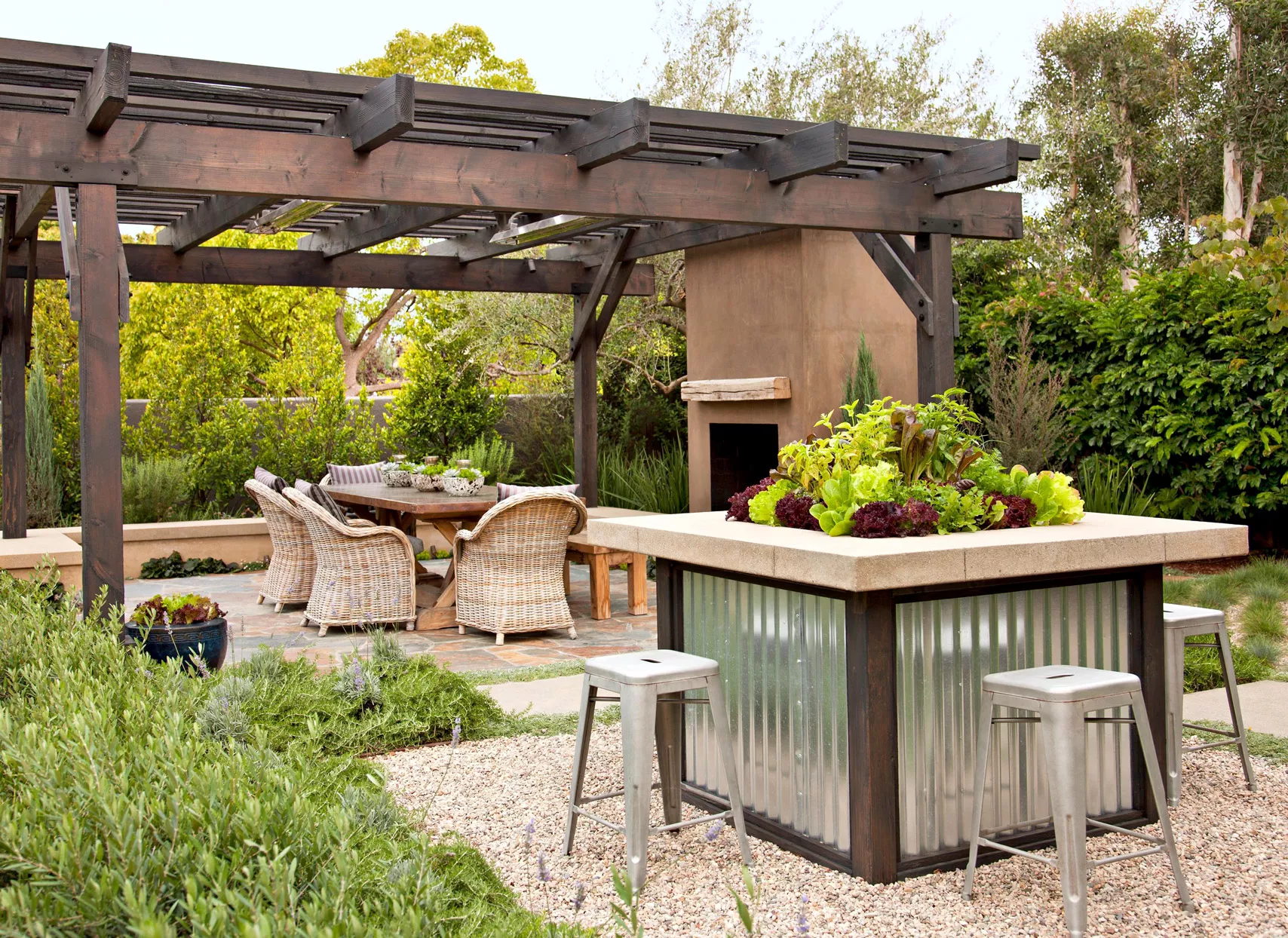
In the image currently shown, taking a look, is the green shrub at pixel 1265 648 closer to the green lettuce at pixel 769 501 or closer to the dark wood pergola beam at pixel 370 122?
the green lettuce at pixel 769 501

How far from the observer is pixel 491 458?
12.6 m

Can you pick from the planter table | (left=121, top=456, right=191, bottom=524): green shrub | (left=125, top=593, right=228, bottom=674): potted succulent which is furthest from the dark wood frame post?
(left=121, top=456, right=191, bottom=524): green shrub

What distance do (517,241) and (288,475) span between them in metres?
4.57

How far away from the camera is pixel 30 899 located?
5.77 ft

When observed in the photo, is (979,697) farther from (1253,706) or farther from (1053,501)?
(1253,706)

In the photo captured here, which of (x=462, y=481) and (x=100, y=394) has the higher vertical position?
(x=100, y=394)

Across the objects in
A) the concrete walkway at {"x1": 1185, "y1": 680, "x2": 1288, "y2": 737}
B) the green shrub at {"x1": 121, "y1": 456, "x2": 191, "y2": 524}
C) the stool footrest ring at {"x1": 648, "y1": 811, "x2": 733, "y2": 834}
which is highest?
the green shrub at {"x1": 121, "y1": 456, "x2": 191, "y2": 524}

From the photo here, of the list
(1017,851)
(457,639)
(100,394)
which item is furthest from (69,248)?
(1017,851)

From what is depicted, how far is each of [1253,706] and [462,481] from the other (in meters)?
5.23

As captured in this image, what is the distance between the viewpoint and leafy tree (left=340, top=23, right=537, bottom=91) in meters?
25.2

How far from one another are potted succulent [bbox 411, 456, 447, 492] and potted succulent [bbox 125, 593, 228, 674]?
317 cm

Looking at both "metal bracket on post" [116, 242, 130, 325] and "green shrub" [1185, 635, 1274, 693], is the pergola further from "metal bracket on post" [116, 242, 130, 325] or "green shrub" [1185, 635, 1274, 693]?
"green shrub" [1185, 635, 1274, 693]

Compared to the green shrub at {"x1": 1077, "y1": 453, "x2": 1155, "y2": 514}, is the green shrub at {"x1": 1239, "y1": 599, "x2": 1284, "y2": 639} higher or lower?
the green shrub at {"x1": 1077, "y1": 453, "x2": 1155, "y2": 514}

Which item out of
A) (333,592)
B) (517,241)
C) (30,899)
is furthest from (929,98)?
(30,899)
